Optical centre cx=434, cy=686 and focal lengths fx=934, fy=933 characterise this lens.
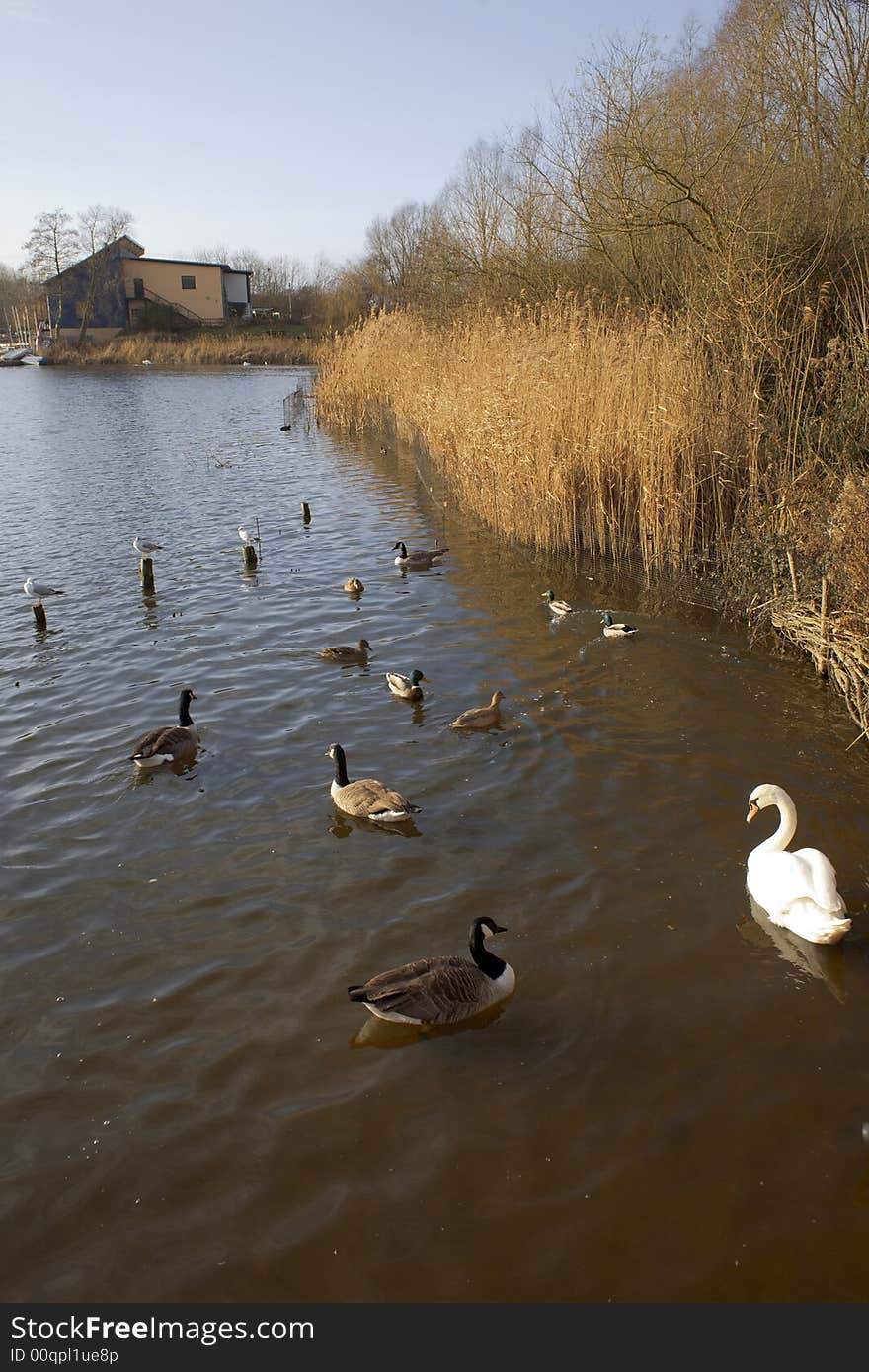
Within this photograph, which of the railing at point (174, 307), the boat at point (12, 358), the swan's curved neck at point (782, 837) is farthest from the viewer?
the railing at point (174, 307)

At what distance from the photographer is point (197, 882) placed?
6.46 meters

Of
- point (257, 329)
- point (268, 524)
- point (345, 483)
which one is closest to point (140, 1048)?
point (268, 524)

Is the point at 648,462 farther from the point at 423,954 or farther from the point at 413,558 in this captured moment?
the point at 423,954

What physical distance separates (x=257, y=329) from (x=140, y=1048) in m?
84.1

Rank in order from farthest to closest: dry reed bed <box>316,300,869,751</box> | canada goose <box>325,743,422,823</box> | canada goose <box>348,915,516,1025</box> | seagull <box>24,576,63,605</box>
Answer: seagull <box>24,576,63,605</box>, dry reed bed <box>316,300,869,751</box>, canada goose <box>325,743,422,823</box>, canada goose <box>348,915,516,1025</box>

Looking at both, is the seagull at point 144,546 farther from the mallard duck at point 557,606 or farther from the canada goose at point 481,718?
the canada goose at point 481,718

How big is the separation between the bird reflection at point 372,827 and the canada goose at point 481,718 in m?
1.65

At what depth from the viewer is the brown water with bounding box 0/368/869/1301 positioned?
3920 mm

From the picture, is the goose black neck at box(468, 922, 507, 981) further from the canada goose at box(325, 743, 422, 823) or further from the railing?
the railing

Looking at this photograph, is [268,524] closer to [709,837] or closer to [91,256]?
[709,837]

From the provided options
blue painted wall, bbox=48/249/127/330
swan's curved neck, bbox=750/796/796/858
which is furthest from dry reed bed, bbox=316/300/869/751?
blue painted wall, bbox=48/249/127/330

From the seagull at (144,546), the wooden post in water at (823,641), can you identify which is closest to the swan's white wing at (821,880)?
the wooden post in water at (823,641)

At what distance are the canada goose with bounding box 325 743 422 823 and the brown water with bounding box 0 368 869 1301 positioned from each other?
187 millimetres

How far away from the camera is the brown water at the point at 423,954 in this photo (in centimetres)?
392
